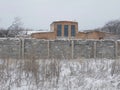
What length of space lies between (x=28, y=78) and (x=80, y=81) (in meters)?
1.65

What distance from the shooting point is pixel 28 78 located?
720 cm

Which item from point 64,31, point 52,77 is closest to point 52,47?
point 52,77

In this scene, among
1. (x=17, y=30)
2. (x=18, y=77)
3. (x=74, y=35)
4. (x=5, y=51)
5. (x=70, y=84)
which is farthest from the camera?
(x=17, y=30)

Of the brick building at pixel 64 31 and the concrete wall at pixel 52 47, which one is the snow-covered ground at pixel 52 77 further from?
the brick building at pixel 64 31

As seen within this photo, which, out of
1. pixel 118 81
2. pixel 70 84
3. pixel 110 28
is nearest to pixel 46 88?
pixel 70 84

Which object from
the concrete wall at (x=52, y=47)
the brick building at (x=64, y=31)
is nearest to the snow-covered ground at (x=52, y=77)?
the concrete wall at (x=52, y=47)

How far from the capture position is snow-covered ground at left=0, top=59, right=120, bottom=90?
6430mm

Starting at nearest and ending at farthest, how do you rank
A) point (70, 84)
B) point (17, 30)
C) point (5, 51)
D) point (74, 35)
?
1. point (70, 84)
2. point (5, 51)
3. point (74, 35)
4. point (17, 30)

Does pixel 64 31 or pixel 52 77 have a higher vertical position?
pixel 64 31

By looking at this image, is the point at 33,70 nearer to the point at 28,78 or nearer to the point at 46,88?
the point at 28,78

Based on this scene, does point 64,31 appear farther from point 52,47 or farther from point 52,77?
point 52,77

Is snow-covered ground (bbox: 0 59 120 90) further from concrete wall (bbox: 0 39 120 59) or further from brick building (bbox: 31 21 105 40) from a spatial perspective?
brick building (bbox: 31 21 105 40)

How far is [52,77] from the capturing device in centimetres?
729

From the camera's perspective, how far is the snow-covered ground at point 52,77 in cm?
643
